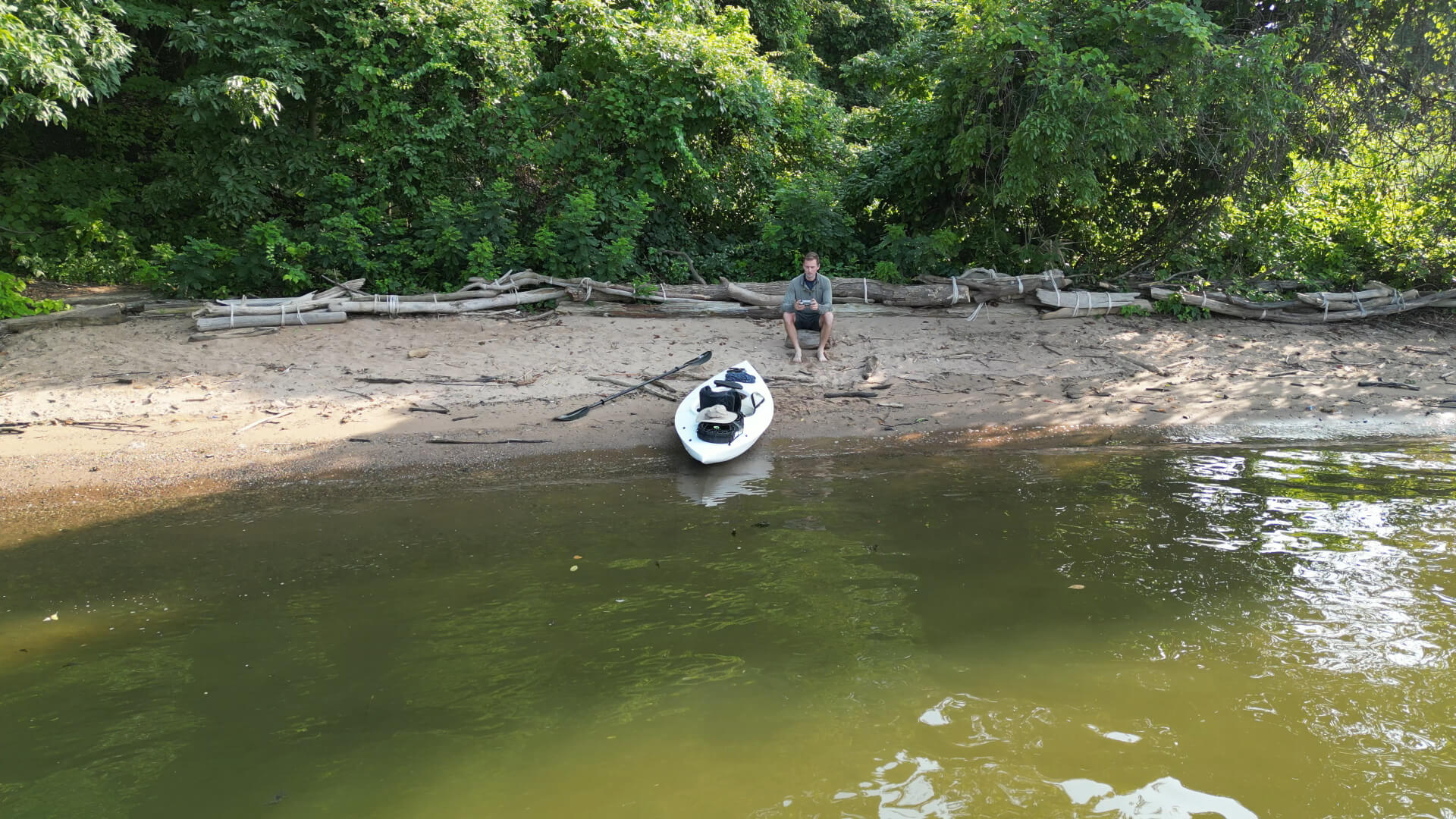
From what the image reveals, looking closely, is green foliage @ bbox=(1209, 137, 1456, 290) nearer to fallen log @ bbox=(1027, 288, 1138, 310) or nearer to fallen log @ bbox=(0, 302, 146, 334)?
fallen log @ bbox=(1027, 288, 1138, 310)

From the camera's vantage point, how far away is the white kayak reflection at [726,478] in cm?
733

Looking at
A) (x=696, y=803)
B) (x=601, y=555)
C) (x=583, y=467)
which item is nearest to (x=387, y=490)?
(x=583, y=467)

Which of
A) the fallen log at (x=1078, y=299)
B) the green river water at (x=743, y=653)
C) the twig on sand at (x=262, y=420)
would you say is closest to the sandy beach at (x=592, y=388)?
the twig on sand at (x=262, y=420)

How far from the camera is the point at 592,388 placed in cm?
941

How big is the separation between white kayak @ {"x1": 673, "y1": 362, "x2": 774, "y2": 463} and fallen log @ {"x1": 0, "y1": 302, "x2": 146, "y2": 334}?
692cm

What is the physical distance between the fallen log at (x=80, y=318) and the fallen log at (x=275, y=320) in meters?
1.16

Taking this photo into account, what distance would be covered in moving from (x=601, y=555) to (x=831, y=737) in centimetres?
244

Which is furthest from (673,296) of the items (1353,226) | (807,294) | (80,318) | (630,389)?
(1353,226)

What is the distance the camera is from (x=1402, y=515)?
666 centimetres

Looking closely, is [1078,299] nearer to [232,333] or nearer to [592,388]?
[592,388]

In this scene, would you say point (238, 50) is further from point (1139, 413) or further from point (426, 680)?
point (1139, 413)

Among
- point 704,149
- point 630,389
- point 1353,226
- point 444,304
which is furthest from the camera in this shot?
point 704,149

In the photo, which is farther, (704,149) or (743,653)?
(704,149)

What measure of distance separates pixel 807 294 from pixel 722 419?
2913 mm
